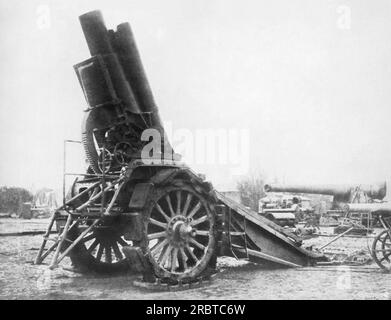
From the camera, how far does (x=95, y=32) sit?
8.38 metres

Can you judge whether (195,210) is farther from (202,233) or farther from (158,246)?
(158,246)

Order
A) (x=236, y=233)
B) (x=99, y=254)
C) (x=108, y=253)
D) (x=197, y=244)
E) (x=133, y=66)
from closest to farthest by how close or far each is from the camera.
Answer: (x=197, y=244) → (x=133, y=66) → (x=236, y=233) → (x=99, y=254) → (x=108, y=253)

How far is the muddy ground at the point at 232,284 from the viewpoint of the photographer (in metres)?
7.32

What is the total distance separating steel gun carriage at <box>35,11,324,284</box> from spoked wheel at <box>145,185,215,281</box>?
0.06 ft

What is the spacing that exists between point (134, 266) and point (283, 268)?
3.66 m

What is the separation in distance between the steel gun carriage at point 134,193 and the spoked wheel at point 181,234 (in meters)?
0.02

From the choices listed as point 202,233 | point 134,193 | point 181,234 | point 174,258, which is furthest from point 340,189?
point 134,193

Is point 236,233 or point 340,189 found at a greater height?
point 340,189

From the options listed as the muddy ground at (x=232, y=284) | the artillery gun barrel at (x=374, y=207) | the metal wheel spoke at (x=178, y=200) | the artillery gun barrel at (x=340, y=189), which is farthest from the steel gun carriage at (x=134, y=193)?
the artillery gun barrel at (x=340, y=189)

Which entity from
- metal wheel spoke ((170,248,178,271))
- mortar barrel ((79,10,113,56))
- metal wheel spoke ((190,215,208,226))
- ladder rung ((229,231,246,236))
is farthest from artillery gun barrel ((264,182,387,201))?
mortar barrel ((79,10,113,56))

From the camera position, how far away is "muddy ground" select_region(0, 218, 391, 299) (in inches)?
288

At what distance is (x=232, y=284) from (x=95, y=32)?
519 cm

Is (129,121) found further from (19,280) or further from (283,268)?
(283,268)

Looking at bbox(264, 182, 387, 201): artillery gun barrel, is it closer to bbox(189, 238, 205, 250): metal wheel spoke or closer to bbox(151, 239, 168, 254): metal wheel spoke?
bbox(189, 238, 205, 250): metal wheel spoke
